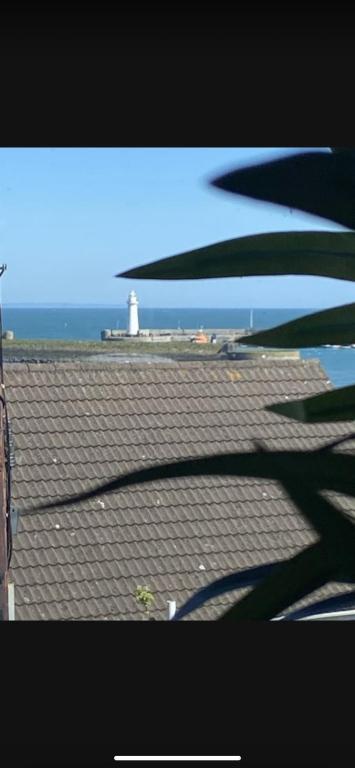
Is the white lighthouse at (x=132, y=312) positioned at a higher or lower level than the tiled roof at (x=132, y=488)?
higher

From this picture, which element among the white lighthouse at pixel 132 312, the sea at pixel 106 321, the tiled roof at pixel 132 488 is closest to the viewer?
the sea at pixel 106 321

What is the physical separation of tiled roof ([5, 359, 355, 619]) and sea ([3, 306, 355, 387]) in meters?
0.13

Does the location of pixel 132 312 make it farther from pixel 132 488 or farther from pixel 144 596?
pixel 144 596

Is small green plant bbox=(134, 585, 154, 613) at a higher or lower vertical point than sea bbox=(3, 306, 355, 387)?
lower

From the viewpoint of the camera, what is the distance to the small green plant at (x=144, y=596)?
1.49m

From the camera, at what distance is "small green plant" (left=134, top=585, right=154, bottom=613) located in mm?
1491

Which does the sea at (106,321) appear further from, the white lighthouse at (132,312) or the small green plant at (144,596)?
the small green plant at (144,596)

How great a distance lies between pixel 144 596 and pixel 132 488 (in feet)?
0.65

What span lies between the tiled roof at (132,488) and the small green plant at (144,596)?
1 centimetres

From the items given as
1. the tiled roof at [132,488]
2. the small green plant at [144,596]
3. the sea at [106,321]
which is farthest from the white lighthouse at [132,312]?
the small green plant at [144,596]

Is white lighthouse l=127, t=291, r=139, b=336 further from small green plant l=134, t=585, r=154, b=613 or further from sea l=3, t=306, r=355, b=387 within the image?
small green plant l=134, t=585, r=154, b=613
